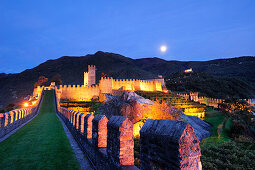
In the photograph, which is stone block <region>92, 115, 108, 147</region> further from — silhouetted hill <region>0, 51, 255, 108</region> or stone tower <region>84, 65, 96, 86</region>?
silhouetted hill <region>0, 51, 255, 108</region>

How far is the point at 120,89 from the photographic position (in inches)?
2362

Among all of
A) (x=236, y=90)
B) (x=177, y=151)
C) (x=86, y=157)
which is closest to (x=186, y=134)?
(x=177, y=151)

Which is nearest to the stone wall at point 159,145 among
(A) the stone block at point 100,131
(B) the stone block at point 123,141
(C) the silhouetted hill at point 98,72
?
(B) the stone block at point 123,141

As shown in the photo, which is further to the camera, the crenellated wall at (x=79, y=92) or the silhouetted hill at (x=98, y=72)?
the silhouetted hill at (x=98, y=72)

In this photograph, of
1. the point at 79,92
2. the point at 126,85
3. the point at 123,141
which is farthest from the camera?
the point at 126,85

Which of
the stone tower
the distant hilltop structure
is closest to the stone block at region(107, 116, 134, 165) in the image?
the distant hilltop structure

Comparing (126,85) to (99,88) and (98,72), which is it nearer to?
(99,88)

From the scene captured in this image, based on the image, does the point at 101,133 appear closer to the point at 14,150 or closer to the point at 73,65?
the point at 14,150

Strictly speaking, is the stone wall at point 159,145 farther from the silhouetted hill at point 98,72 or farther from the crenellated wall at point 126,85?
the silhouetted hill at point 98,72

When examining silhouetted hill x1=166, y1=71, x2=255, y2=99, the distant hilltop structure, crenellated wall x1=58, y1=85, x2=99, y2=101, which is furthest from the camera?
silhouetted hill x1=166, y1=71, x2=255, y2=99

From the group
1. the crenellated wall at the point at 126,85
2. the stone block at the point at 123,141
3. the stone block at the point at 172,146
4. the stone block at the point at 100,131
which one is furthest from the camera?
the crenellated wall at the point at 126,85

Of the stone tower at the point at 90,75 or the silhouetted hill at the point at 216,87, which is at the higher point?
the stone tower at the point at 90,75

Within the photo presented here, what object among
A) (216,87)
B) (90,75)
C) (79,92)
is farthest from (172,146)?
(216,87)

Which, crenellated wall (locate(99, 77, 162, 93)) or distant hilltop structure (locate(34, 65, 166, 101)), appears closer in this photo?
distant hilltop structure (locate(34, 65, 166, 101))
